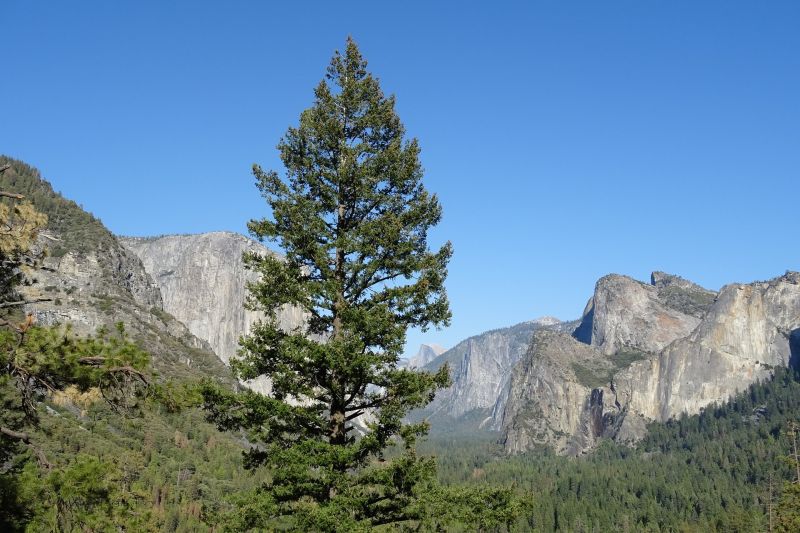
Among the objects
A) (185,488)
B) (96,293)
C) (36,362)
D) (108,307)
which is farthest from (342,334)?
(96,293)

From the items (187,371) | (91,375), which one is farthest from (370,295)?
(187,371)

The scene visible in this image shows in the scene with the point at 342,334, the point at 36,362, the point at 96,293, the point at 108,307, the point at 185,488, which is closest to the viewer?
the point at 36,362

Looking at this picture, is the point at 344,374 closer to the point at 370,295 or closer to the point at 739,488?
the point at 370,295

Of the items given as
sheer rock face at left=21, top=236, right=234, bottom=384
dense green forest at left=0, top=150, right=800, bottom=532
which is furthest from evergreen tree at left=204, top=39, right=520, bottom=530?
sheer rock face at left=21, top=236, right=234, bottom=384

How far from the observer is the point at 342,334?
15375 mm

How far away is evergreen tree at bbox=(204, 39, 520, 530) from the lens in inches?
573

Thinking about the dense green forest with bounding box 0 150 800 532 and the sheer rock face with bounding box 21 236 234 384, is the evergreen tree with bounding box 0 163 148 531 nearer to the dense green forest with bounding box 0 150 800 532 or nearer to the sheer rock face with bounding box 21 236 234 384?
the dense green forest with bounding box 0 150 800 532

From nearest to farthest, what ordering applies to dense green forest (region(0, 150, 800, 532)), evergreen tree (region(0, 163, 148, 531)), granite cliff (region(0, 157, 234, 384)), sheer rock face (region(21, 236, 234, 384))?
evergreen tree (region(0, 163, 148, 531)), dense green forest (region(0, 150, 800, 532)), sheer rock face (region(21, 236, 234, 384)), granite cliff (region(0, 157, 234, 384))

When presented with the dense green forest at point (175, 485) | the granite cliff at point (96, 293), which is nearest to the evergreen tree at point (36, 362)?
the dense green forest at point (175, 485)

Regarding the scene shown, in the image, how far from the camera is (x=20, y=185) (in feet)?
626

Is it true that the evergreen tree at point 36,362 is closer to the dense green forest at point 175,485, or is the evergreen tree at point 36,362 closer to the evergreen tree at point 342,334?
the dense green forest at point 175,485

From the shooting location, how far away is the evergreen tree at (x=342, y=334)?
47.7 ft

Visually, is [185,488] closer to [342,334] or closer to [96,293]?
[96,293]

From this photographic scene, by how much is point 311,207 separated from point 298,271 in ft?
5.56
